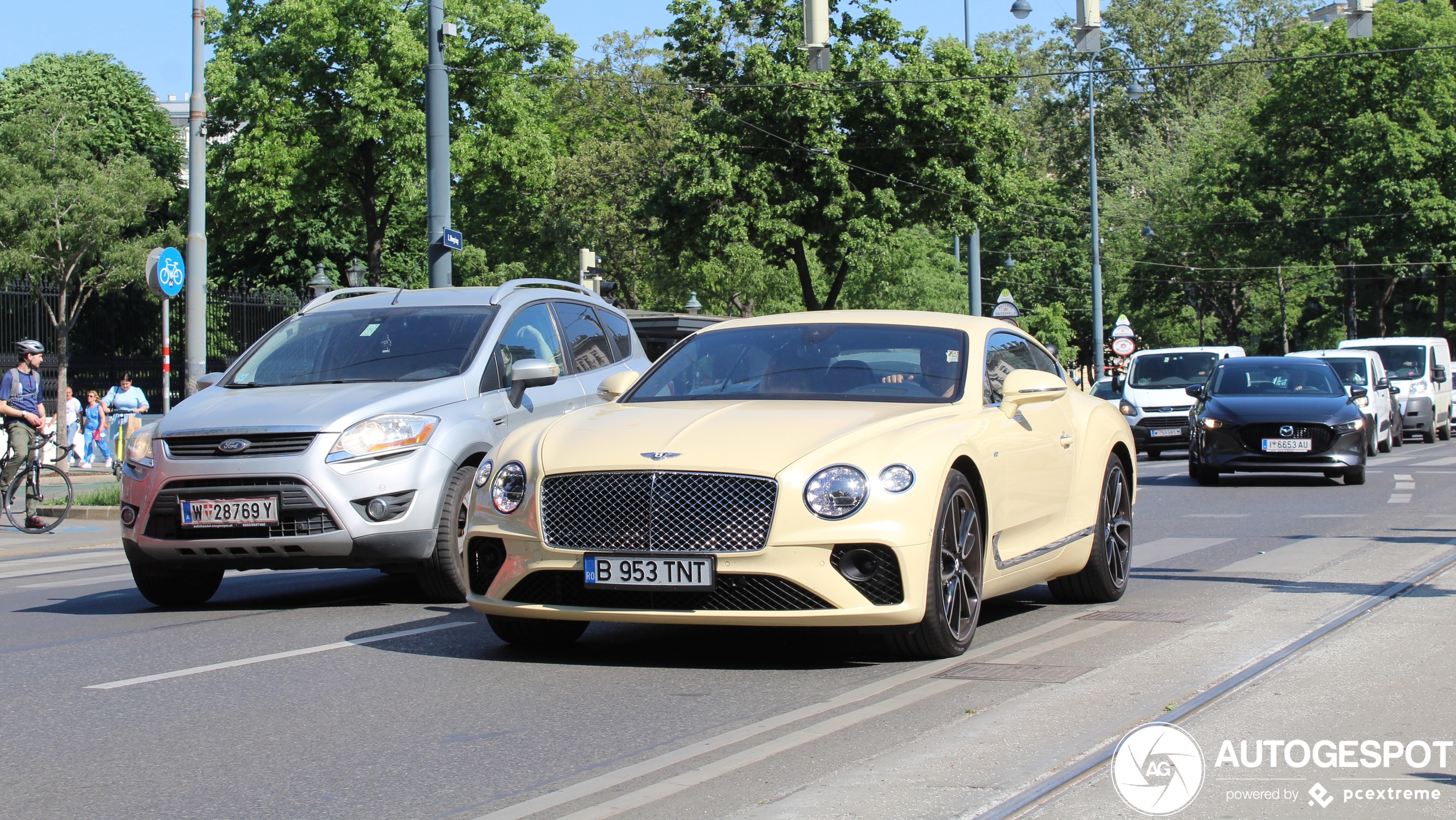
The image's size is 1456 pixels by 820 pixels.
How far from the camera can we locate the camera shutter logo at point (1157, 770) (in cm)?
443

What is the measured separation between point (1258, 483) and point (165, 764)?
55.8 ft

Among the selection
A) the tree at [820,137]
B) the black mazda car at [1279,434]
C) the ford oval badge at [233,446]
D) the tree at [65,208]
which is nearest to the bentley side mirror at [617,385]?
the ford oval badge at [233,446]

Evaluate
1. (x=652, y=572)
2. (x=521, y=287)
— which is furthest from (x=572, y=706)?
(x=521, y=287)

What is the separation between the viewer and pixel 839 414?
679cm

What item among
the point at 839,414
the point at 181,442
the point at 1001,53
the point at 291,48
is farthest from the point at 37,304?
the point at 839,414

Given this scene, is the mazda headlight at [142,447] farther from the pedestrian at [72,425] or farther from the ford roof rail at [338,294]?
the pedestrian at [72,425]

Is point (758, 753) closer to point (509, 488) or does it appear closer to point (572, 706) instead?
point (572, 706)

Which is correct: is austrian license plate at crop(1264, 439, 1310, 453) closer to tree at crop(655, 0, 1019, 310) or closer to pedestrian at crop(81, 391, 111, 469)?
tree at crop(655, 0, 1019, 310)

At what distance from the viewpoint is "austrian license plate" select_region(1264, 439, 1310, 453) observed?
18.9 meters

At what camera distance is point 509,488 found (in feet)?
21.9

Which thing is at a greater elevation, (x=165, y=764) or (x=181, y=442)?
(x=181, y=442)

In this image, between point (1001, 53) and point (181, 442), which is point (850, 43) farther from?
point (181, 442)

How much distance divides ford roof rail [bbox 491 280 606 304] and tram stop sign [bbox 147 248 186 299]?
9.06m

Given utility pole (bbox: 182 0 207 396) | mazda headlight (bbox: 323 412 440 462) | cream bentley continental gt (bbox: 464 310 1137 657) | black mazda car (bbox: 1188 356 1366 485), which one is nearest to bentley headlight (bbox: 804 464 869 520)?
cream bentley continental gt (bbox: 464 310 1137 657)
